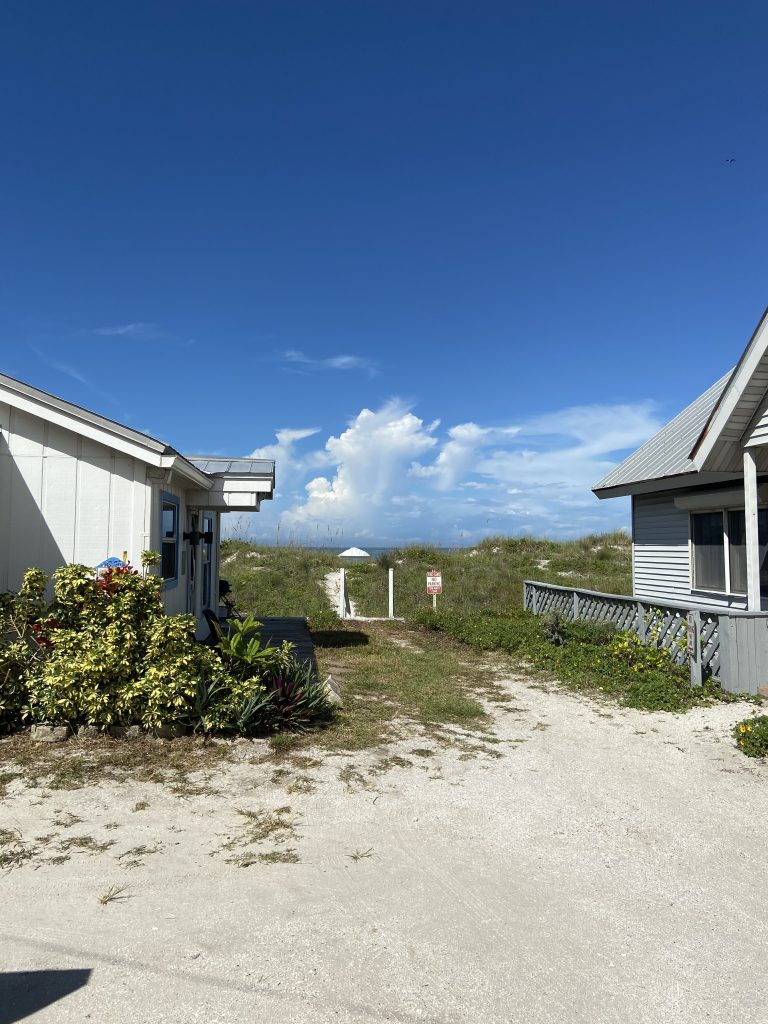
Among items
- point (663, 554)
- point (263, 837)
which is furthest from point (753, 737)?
point (663, 554)

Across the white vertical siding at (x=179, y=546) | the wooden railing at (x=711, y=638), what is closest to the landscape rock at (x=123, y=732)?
the white vertical siding at (x=179, y=546)

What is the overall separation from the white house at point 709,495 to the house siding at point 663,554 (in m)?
0.02

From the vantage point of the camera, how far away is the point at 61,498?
7391 millimetres

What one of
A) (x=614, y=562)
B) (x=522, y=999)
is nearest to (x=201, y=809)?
(x=522, y=999)

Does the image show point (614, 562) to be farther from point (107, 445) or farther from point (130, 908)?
point (130, 908)

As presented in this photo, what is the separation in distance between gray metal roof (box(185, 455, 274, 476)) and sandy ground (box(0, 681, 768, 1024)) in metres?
5.90

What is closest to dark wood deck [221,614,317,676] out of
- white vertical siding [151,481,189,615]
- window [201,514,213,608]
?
window [201,514,213,608]

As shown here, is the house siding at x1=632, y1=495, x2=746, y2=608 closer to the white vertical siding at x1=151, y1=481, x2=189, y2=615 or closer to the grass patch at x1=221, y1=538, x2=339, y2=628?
the grass patch at x1=221, y1=538, x2=339, y2=628

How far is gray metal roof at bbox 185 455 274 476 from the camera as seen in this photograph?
34.6 ft

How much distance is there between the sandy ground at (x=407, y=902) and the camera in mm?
2629

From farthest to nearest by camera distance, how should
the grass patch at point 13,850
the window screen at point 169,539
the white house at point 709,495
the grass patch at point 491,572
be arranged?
the grass patch at point 491,572 < the white house at point 709,495 < the window screen at point 169,539 < the grass patch at point 13,850

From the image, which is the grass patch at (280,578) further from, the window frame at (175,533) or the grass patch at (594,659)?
the window frame at (175,533)

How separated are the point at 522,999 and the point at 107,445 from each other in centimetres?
661

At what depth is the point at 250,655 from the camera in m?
6.50
